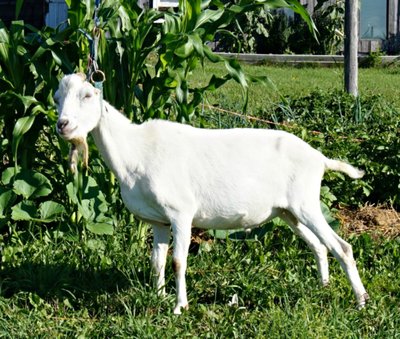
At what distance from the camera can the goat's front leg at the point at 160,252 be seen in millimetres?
5371

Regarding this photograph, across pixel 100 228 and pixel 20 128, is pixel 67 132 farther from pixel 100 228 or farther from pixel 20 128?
pixel 100 228

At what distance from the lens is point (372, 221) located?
7.11 metres

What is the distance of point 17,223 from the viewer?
650 cm

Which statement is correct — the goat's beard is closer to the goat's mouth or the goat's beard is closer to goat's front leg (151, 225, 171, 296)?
the goat's mouth

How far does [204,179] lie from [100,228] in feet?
4.19

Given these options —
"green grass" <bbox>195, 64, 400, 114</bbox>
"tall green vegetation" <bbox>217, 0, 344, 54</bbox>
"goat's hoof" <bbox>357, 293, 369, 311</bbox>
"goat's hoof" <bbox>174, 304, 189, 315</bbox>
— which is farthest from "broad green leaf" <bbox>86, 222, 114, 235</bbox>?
"tall green vegetation" <bbox>217, 0, 344, 54</bbox>

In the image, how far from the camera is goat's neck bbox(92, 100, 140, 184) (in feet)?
16.8

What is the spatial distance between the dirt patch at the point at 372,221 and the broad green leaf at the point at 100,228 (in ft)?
5.93

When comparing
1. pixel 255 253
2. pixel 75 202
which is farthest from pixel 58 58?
pixel 255 253

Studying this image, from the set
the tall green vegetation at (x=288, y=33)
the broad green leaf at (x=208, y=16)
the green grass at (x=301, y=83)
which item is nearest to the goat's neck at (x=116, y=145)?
the broad green leaf at (x=208, y=16)

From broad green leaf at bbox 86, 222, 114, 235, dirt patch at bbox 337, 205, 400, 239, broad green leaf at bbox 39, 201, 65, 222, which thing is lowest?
dirt patch at bbox 337, 205, 400, 239

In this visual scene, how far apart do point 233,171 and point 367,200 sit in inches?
103

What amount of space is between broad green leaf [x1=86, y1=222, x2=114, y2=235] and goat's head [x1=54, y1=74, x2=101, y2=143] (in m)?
1.39

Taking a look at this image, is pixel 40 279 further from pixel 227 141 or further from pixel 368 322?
pixel 368 322
